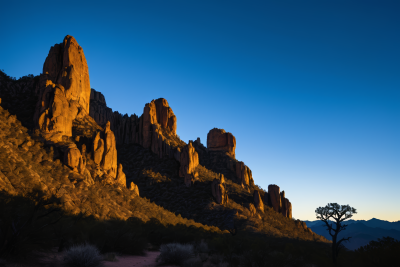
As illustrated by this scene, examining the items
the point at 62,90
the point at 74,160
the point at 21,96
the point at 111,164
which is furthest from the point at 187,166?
the point at 21,96

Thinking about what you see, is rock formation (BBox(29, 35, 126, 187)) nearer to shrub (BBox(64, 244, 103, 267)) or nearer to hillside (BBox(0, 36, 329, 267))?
hillside (BBox(0, 36, 329, 267))

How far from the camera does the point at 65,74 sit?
47.5m

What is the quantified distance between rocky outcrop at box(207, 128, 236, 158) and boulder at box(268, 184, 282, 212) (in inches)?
1058

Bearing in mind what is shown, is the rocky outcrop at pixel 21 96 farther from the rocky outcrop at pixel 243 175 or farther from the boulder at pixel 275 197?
the boulder at pixel 275 197

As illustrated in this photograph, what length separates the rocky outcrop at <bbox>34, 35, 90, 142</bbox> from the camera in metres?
34.7

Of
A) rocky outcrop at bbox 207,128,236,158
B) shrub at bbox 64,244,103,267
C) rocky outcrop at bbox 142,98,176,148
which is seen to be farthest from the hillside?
rocky outcrop at bbox 207,128,236,158

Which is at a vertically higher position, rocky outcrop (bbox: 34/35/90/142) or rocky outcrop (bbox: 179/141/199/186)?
rocky outcrop (bbox: 34/35/90/142)

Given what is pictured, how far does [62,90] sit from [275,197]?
236 ft

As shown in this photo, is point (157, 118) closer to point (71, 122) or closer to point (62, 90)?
point (62, 90)

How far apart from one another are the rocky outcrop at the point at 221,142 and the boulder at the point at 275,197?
26884mm

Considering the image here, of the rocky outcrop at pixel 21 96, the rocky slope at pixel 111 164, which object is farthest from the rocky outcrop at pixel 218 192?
the rocky outcrop at pixel 21 96

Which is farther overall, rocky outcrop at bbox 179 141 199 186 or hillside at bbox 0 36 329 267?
rocky outcrop at bbox 179 141 199 186

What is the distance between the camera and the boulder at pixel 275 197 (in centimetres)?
7899

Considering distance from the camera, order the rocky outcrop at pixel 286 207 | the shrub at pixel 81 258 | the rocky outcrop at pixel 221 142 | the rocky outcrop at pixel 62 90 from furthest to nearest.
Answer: the rocky outcrop at pixel 221 142, the rocky outcrop at pixel 286 207, the rocky outcrop at pixel 62 90, the shrub at pixel 81 258
